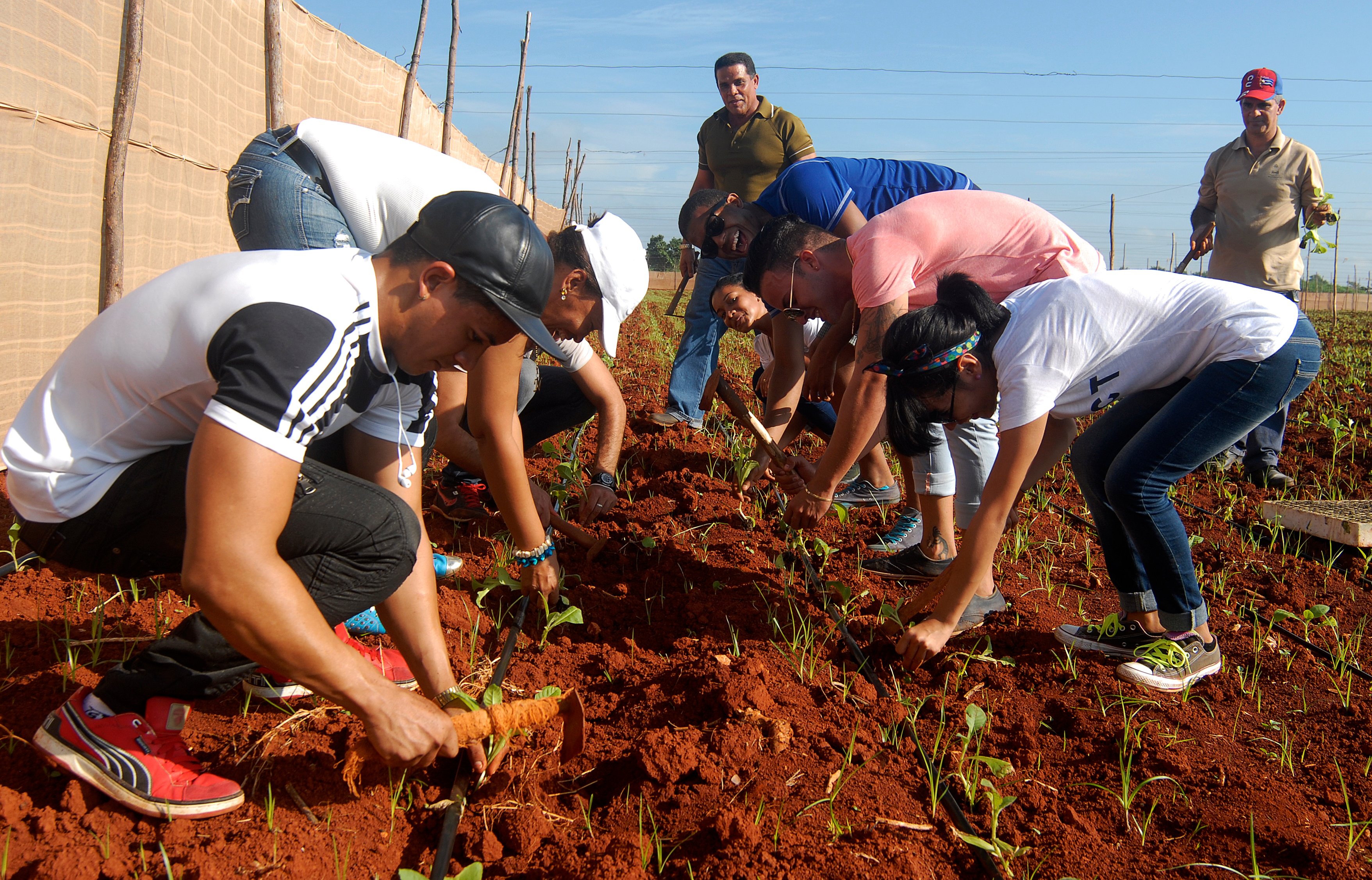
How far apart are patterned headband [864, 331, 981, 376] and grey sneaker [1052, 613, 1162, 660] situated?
90 cm

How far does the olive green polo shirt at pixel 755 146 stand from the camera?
486 cm

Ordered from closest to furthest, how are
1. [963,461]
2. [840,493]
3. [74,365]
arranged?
[74,365]
[963,461]
[840,493]

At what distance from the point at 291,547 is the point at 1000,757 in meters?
1.60

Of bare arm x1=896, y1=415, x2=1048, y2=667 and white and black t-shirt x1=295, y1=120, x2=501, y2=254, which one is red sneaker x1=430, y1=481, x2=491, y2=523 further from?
bare arm x1=896, y1=415, x2=1048, y2=667

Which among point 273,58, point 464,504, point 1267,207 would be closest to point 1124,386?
point 464,504

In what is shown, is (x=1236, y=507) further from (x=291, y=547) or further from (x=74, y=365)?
(x=74, y=365)

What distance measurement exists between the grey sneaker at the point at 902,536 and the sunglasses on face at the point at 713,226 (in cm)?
134

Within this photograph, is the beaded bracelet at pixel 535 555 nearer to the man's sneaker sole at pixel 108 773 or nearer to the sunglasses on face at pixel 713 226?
the man's sneaker sole at pixel 108 773

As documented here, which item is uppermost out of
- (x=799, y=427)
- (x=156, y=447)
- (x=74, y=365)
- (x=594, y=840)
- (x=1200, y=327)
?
(x=1200, y=327)

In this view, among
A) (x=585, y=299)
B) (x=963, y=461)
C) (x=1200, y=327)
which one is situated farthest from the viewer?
(x=963, y=461)

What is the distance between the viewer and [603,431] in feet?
10.4

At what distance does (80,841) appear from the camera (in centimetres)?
155

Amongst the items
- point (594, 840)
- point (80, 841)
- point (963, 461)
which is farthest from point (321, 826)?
point (963, 461)

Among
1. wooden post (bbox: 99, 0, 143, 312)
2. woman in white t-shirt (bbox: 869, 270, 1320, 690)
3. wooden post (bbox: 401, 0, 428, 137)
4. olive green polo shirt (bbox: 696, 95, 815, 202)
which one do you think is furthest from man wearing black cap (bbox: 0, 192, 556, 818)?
wooden post (bbox: 401, 0, 428, 137)
